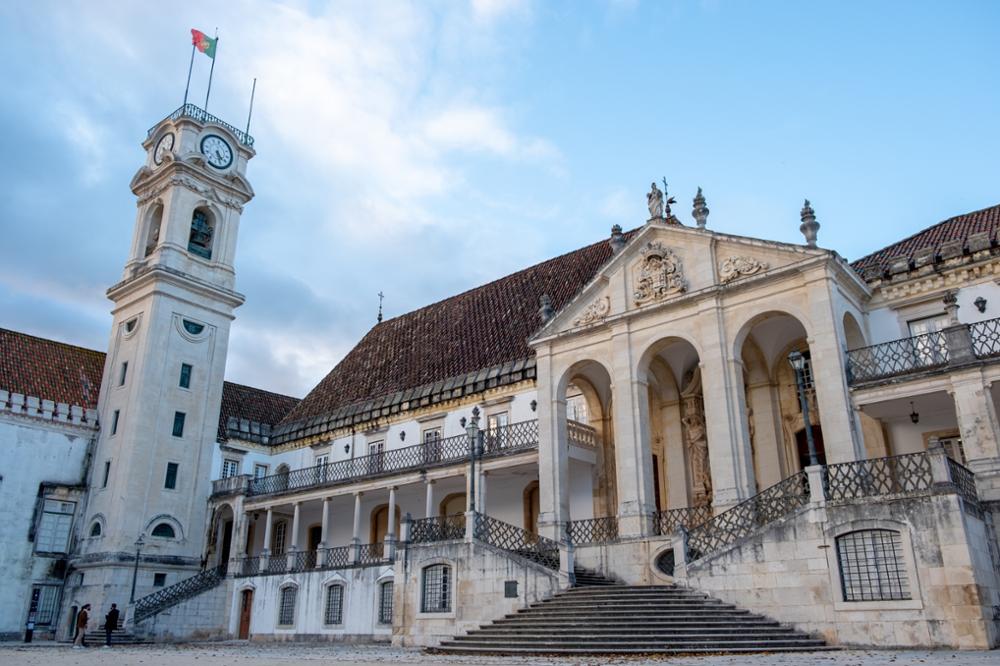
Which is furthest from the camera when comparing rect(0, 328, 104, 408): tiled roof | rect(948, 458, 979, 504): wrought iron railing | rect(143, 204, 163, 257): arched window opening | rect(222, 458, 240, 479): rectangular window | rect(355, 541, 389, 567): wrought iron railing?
rect(143, 204, 163, 257): arched window opening

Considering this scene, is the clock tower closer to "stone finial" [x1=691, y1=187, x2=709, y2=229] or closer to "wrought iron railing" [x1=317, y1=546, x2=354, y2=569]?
"wrought iron railing" [x1=317, y1=546, x2=354, y2=569]

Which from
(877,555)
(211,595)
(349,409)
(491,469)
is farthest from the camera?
(349,409)

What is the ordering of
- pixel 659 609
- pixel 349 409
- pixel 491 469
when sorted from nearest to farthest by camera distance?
pixel 659 609, pixel 491 469, pixel 349 409

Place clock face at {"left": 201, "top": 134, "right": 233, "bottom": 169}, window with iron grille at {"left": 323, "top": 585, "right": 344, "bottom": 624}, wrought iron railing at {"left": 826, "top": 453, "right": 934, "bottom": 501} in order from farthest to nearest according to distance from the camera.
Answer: clock face at {"left": 201, "top": 134, "right": 233, "bottom": 169}, window with iron grille at {"left": 323, "top": 585, "right": 344, "bottom": 624}, wrought iron railing at {"left": 826, "top": 453, "right": 934, "bottom": 501}

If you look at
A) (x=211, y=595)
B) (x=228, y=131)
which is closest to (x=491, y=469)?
(x=211, y=595)

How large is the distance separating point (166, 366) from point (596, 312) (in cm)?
1929

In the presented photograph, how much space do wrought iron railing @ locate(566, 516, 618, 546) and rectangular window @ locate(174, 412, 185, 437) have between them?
18.9 meters

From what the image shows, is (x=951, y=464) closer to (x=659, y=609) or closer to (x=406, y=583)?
(x=659, y=609)

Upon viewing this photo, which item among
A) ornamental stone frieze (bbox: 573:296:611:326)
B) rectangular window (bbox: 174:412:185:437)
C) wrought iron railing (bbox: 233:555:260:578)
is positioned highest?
ornamental stone frieze (bbox: 573:296:611:326)

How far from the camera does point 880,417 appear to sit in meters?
19.7

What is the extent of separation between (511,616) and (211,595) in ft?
51.7

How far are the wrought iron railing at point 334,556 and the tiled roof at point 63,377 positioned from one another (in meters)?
10.7

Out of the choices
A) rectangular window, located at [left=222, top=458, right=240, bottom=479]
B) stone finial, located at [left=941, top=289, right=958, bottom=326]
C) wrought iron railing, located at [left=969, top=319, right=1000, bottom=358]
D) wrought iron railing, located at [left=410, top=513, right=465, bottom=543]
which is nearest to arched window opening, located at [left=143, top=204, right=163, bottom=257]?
rectangular window, located at [left=222, top=458, right=240, bottom=479]

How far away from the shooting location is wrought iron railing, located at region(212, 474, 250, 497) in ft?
106
